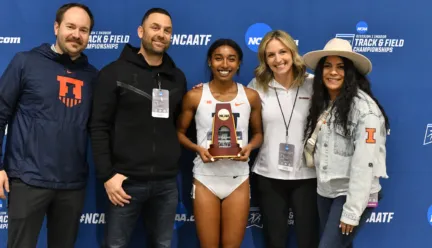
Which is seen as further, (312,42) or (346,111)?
(312,42)

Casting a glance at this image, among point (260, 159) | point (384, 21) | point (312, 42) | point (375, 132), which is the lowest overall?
point (260, 159)

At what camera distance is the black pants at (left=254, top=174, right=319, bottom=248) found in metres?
1.97

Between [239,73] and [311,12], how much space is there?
0.58 metres

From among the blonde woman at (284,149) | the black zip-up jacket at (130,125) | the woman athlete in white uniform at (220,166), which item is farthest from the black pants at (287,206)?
the black zip-up jacket at (130,125)

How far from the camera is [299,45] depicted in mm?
2320

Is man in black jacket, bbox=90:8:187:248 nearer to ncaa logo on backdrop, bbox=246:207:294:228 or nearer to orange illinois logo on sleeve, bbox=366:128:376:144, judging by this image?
ncaa logo on backdrop, bbox=246:207:294:228

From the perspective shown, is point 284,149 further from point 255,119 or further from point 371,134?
point 371,134

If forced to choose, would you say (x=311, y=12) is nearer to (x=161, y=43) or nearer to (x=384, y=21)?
(x=384, y=21)

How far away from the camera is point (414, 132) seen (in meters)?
2.36

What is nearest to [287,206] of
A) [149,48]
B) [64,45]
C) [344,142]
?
A: [344,142]

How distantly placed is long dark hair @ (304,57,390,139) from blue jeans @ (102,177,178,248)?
30.8 inches

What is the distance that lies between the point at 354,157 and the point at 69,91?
1305 mm

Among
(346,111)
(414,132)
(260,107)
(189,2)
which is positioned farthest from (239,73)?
(414,132)

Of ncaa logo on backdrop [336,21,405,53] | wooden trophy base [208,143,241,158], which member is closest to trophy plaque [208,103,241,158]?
wooden trophy base [208,143,241,158]
